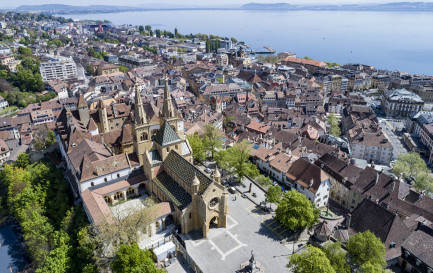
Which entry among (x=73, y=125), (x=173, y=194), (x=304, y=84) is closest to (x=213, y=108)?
(x=304, y=84)

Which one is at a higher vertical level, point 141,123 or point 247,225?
point 141,123

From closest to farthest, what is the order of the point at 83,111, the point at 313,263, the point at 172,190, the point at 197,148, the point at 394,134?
the point at 313,263 → the point at 172,190 → the point at 197,148 → the point at 83,111 → the point at 394,134

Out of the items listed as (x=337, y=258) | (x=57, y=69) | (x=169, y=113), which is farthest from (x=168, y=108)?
(x=57, y=69)

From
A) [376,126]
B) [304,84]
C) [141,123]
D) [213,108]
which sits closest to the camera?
[141,123]

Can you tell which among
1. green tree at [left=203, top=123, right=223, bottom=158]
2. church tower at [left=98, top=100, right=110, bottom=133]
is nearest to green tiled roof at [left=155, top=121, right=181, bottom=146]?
green tree at [left=203, top=123, right=223, bottom=158]

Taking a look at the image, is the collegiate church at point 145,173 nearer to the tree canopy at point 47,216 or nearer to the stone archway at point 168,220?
the stone archway at point 168,220

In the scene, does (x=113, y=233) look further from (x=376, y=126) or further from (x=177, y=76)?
(x=177, y=76)

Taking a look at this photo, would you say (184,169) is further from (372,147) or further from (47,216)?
(372,147)

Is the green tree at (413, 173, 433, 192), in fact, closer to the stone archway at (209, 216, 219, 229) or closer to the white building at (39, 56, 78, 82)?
the stone archway at (209, 216, 219, 229)
